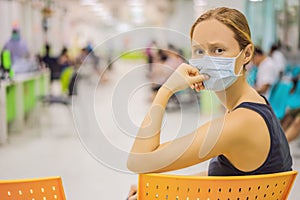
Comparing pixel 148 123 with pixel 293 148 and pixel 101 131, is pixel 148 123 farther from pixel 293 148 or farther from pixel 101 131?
pixel 293 148

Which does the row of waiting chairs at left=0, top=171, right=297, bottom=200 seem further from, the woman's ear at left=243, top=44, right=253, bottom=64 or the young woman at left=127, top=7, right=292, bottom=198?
the woman's ear at left=243, top=44, right=253, bottom=64

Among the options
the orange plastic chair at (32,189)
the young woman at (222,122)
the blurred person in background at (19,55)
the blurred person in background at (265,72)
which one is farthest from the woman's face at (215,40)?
the blurred person in background at (19,55)

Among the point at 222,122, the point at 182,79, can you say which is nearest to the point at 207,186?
the point at 222,122

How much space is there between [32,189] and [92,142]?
0.76 ft

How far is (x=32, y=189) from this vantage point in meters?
1.34

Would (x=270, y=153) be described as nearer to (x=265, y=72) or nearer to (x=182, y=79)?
(x=182, y=79)

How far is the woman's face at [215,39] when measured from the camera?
1447 millimetres

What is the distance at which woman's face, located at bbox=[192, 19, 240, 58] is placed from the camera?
1.45 meters

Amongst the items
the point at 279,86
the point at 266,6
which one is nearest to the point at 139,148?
the point at 279,86

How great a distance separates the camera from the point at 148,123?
142cm

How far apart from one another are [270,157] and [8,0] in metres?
9.94

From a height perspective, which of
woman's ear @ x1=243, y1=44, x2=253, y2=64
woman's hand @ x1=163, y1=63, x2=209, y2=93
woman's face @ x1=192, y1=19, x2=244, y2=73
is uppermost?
woman's face @ x1=192, y1=19, x2=244, y2=73

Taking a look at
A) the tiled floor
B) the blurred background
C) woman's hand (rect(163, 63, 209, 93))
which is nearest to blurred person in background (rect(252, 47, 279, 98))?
the blurred background

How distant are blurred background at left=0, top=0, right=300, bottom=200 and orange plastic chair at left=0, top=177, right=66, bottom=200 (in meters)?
0.15
